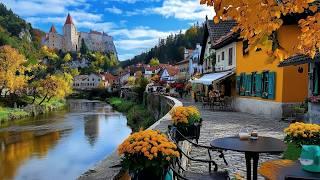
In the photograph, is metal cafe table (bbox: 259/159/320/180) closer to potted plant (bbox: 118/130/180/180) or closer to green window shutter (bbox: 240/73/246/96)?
potted plant (bbox: 118/130/180/180)

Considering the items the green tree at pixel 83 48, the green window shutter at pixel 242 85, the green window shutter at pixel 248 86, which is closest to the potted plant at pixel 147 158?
the green window shutter at pixel 248 86

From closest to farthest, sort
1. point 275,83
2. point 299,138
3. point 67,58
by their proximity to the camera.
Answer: point 299,138 → point 275,83 → point 67,58

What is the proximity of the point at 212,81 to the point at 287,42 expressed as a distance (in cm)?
741

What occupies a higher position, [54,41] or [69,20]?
[69,20]

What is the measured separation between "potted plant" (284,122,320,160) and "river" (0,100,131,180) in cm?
1267

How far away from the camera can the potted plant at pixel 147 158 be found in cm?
432

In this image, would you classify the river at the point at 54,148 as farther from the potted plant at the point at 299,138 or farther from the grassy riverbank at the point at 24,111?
the potted plant at the point at 299,138

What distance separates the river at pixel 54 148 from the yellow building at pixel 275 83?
837cm

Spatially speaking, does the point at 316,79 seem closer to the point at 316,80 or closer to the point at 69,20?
the point at 316,80

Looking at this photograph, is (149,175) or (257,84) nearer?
(149,175)

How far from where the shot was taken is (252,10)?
3.19 m

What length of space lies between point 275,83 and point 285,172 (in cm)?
1535

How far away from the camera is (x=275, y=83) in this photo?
61.9 feet

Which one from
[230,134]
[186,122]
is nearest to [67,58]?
[230,134]
